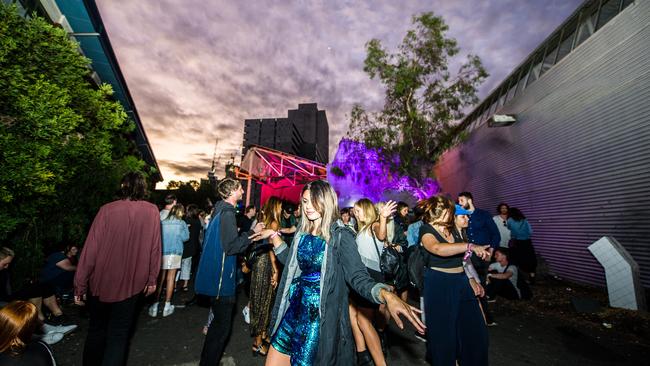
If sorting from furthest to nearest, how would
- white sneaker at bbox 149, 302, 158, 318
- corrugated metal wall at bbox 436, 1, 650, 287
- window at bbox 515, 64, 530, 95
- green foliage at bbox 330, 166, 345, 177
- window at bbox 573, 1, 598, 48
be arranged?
green foliage at bbox 330, 166, 345, 177, window at bbox 515, 64, 530, 95, window at bbox 573, 1, 598, 48, corrugated metal wall at bbox 436, 1, 650, 287, white sneaker at bbox 149, 302, 158, 318

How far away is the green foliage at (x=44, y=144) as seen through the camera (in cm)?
433

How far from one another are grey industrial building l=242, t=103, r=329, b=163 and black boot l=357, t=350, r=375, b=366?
9255 centimetres

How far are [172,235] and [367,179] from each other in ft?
54.0

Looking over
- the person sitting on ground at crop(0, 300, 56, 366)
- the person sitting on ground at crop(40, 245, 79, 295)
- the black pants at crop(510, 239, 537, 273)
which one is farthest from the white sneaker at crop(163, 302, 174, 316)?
the black pants at crop(510, 239, 537, 273)

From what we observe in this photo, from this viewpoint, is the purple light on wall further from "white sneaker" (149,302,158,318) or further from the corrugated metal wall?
"white sneaker" (149,302,158,318)

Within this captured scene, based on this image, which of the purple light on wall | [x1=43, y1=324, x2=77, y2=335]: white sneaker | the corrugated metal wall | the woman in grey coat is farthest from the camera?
the purple light on wall

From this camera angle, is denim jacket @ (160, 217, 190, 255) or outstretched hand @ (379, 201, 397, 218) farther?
denim jacket @ (160, 217, 190, 255)

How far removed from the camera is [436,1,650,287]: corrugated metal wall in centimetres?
642

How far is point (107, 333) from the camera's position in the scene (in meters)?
2.49

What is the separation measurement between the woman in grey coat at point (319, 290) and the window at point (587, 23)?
11604mm

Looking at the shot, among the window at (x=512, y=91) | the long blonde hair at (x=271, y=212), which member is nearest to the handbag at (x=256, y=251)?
the long blonde hair at (x=271, y=212)

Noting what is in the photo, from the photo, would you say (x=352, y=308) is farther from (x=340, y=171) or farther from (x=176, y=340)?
(x=340, y=171)

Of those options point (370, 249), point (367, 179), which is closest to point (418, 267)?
point (370, 249)

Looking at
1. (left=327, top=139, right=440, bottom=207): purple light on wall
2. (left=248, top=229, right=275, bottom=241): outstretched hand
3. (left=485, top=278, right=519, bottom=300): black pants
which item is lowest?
(left=485, top=278, right=519, bottom=300): black pants
